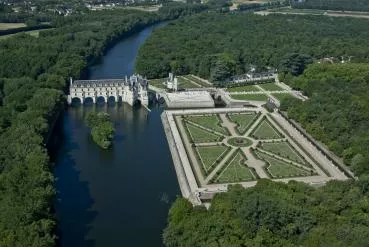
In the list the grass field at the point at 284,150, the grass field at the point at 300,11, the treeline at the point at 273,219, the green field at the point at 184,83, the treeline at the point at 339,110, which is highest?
the treeline at the point at 273,219

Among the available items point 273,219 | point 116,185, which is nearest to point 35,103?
point 116,185

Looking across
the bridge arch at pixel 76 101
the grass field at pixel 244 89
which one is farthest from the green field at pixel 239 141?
the bridge arch at pixel 76 101

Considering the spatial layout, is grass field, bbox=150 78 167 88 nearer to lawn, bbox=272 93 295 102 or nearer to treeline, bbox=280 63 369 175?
lawn, bbox=272 93 295 102

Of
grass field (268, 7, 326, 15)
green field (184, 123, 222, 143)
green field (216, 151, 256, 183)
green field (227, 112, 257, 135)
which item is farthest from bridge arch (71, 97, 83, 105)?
grass field (268, 7, 326, 15)

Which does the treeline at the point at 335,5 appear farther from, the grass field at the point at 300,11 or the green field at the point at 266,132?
the green field at the point at 266,132

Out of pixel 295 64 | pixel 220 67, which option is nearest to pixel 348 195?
pixel 220 67

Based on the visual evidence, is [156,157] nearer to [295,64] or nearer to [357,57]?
[295,64]
